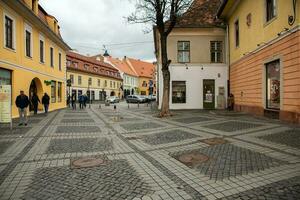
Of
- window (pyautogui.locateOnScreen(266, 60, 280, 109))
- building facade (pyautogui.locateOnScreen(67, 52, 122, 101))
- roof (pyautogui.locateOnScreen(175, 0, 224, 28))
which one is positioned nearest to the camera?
window (pyautogui.locateOnScreen(266, 60, 280, 109))

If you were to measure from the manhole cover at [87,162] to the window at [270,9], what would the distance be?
12.2 m

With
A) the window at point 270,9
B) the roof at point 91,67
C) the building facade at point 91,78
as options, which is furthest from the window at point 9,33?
the roof at point 91,67

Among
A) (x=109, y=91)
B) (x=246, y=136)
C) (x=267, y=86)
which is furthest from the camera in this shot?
(x=109, y=91)

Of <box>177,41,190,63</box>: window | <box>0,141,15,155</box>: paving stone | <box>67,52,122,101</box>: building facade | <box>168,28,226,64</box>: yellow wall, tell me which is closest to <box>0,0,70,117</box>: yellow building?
<box>0,141,15,155</box>: paving stone

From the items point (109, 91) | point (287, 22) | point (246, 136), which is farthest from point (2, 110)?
point (109, 91)

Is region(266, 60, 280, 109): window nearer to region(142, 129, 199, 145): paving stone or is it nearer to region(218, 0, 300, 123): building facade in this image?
region(218, 0, 300, 123): building facade

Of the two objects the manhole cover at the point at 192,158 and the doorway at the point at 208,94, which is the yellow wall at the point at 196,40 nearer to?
the doorway at the point at 208,94

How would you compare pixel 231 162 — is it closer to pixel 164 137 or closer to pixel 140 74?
pixel 164 137

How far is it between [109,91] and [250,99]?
52.5 m

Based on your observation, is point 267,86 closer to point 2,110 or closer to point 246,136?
point 246,136

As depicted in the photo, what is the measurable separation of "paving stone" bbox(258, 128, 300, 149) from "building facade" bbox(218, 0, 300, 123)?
2256mm

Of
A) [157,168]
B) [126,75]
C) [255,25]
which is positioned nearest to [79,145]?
[157,168]

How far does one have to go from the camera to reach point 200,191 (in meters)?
4.41

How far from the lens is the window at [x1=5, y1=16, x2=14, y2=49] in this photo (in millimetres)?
16219
